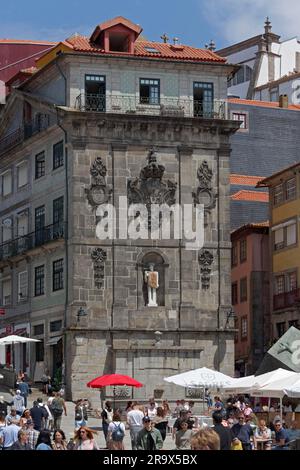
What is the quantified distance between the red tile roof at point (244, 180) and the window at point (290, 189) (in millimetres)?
6789

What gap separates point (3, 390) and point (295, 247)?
20.0 m

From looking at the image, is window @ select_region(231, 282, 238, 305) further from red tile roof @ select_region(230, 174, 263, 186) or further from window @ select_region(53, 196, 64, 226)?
window @ select_region(53, 196, 64, 226)

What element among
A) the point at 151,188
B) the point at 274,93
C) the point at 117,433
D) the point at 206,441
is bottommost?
the point at 117,433

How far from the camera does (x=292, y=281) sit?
6788cm

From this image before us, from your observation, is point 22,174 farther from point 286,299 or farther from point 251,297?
point 286,299

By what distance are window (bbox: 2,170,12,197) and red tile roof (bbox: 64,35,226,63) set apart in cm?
957

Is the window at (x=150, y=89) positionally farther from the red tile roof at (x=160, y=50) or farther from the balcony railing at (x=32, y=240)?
the balcony railing at (x=32, y=240)

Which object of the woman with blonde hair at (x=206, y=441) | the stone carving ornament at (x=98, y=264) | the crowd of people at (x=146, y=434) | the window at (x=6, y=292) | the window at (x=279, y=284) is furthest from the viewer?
the window at (x=279, y=284)

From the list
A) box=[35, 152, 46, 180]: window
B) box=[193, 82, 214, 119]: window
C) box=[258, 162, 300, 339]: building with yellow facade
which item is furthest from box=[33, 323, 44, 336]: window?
box=[258, 162, 300, 339]: building with yellow facade

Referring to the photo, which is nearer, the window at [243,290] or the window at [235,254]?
the window at [243,290]

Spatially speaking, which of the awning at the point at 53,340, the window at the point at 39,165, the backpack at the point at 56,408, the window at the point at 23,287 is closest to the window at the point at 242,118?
the window at the point at 39,165

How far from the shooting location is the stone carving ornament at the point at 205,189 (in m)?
59.8

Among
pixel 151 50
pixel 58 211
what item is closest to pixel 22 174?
pixel 58 211

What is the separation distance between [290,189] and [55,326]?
54.6 ft
